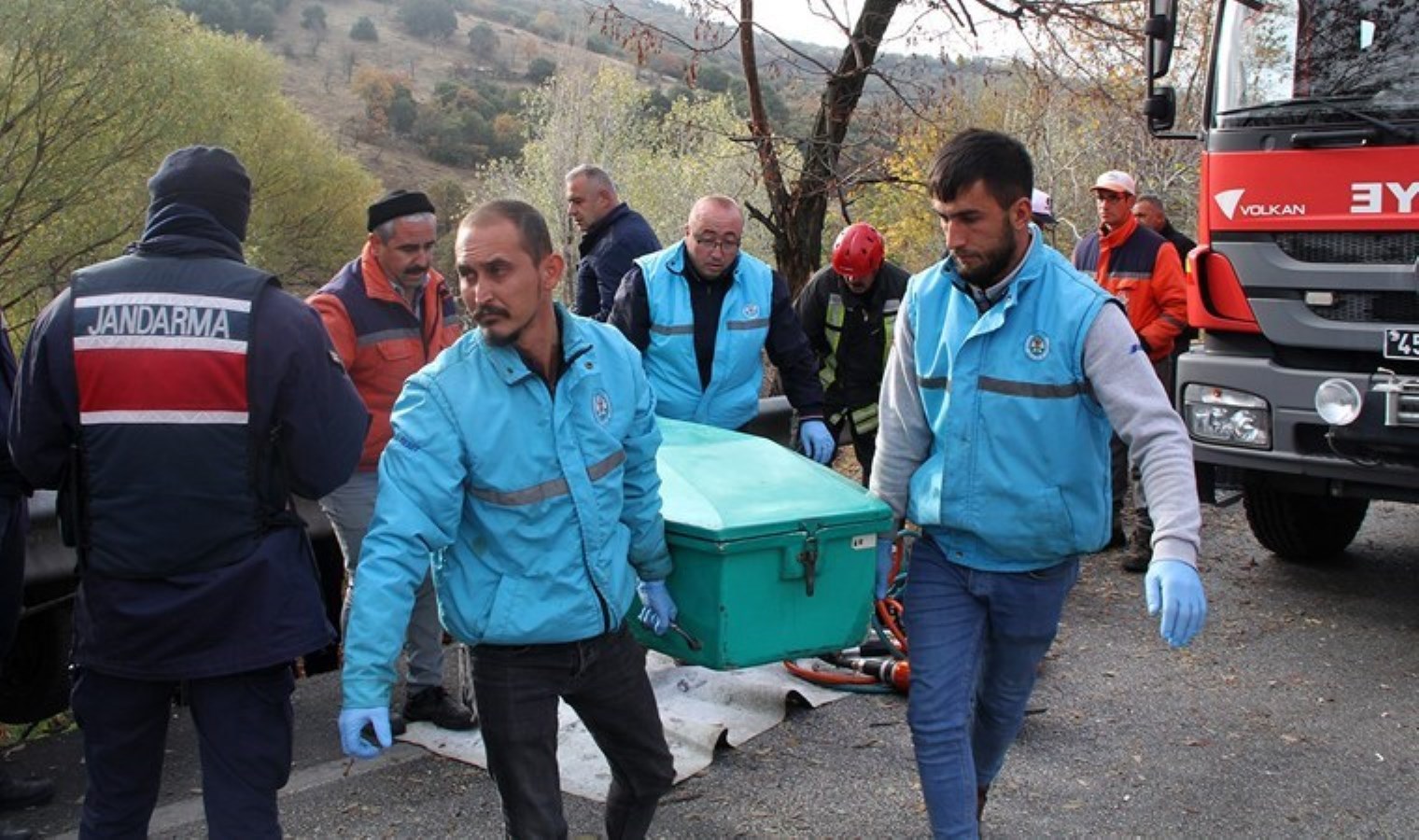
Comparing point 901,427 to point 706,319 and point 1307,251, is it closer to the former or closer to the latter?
point 706,319

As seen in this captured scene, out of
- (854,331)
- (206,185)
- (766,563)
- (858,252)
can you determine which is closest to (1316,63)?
(858,252)

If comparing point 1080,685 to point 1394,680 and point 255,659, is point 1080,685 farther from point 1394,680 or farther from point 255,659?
point 255,659

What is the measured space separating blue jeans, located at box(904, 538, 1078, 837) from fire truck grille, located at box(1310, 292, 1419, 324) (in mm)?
3016

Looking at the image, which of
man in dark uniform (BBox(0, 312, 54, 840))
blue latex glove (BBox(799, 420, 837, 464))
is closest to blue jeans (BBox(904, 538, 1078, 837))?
blue latex glove (BBox(799, 420, 837, 464))

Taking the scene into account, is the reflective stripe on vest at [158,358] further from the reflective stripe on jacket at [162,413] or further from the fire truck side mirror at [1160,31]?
the fire truck side mirror at [1160,31]

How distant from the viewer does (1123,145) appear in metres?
32.9

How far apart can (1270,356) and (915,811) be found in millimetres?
3063

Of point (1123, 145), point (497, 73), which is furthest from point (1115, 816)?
point (497, 73)

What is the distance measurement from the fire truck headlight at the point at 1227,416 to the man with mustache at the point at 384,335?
3.67 metres

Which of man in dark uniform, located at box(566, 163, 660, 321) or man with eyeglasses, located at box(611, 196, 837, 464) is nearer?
man with eyeglasses, located at box(611, 196, 837, 464)

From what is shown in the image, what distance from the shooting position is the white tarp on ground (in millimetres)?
4465

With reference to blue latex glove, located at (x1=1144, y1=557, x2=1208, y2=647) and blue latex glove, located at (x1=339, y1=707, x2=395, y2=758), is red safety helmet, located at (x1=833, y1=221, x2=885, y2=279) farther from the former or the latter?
blue latex glove, located at (x1=339, y1=707, x2=395, y2=758)

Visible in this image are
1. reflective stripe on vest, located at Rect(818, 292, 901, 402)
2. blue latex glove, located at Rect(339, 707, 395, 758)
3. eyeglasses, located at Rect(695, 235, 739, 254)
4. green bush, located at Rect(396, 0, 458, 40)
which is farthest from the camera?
green bush, located at Rect(396, 0, 458, 40)

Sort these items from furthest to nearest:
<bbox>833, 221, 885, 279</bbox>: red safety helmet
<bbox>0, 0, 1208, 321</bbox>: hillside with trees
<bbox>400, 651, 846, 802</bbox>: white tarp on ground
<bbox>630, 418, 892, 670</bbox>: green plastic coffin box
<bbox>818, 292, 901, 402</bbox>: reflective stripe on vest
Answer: <bbox>0, 0, 1208, 321</bbox>: hillside with trees
<bbox>818, 292, 901, 402</bbox>: reflective stripe on vest
<bbox>833, 221, 885, 279</bbox>: red safety helmet
<bbox>400, 651, 846, 802</bbox>: white tarp on ground
<bbox>630, 418, 892, 670</bbox>: green plastic coffin box
